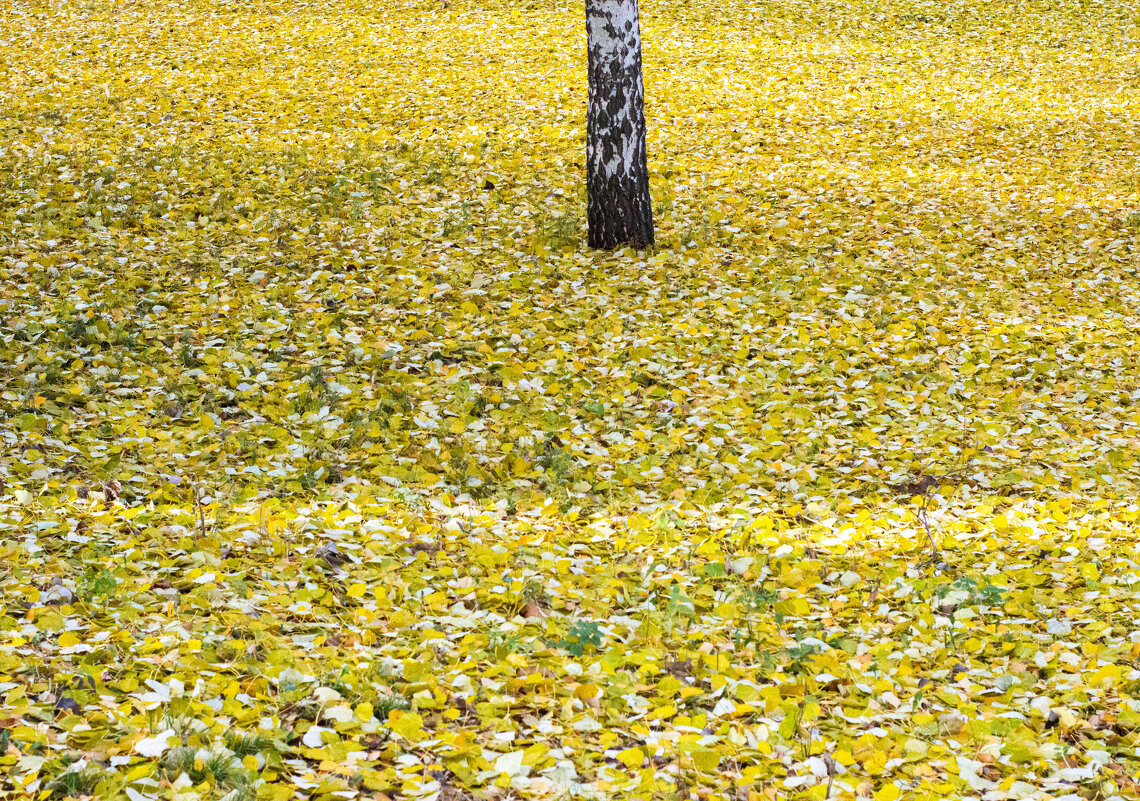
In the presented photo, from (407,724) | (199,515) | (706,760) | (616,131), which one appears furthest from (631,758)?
(616,131)

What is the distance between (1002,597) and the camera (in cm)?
476

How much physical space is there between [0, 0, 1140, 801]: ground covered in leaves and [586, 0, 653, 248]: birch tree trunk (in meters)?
0.44

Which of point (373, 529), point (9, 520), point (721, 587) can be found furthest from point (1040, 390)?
point (9, 520)

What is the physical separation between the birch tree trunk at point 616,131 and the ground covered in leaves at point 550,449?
44cm

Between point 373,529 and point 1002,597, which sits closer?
point 1002,597

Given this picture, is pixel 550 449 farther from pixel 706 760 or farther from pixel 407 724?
pixel 706 760

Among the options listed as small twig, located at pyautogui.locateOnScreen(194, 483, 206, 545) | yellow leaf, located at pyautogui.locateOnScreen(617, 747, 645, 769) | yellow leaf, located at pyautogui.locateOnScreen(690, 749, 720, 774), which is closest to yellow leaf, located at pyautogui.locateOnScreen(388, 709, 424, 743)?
yellow leaf, located at pyautogui.locateOnScreen(617, 747, 645, 769)

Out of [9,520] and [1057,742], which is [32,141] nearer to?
[9,520]

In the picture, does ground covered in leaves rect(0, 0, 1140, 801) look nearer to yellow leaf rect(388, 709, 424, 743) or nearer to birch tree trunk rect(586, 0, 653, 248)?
yellow leaf rect(388, 709, 424, 743)

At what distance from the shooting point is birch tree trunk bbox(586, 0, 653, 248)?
28.7ft

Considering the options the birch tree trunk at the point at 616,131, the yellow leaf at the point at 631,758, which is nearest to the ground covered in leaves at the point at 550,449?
the yellow leaf at the point at 631,758

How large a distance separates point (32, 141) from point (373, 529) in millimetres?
8448

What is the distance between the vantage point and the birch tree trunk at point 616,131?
874cm

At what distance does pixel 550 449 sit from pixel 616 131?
3.94 m
